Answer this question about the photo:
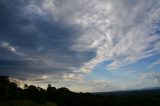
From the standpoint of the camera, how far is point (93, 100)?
185ft

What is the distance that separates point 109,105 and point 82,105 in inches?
424

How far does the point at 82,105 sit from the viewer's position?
52469mm

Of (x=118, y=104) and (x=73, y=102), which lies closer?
(x=73, y=102)

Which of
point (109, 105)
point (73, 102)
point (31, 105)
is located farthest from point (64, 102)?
point (31, 105)

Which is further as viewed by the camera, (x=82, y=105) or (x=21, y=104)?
(x=82, y=105)

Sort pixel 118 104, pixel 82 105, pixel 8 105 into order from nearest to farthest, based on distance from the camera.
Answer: pixel 8 105
pixel 82 105
pixel 118 104

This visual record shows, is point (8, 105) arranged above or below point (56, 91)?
below

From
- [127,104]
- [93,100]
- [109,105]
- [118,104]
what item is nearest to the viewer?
[93,100]

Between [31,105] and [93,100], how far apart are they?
27084 millimetres

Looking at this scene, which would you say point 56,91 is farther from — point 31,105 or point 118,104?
point 31,105

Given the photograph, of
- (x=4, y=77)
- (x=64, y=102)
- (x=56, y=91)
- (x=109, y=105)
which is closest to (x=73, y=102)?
(x=64, y=102)

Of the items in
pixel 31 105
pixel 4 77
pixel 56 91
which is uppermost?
pixel 4 77

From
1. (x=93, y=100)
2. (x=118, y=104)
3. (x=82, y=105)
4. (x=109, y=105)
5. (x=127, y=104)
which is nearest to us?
(x=82, y=105)

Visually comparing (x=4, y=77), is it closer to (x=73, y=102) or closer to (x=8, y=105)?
(x=73, y=102)
